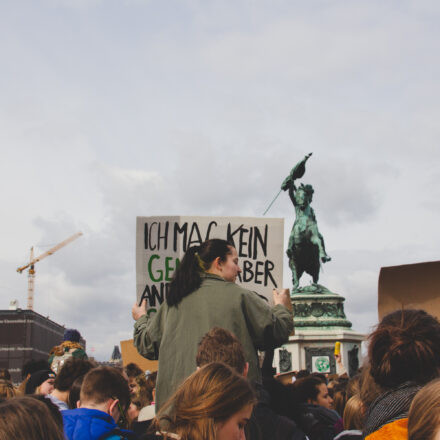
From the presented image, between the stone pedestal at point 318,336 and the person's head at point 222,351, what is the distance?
797 inches

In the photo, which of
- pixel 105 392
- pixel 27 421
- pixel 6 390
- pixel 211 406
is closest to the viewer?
pixel 27 421

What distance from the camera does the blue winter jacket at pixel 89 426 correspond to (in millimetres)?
3848

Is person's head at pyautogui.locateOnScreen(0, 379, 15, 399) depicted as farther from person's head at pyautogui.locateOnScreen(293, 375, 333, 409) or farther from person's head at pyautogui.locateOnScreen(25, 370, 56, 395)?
person's head at pyautogui.locateOnScreen(293, 375, 333, 409)

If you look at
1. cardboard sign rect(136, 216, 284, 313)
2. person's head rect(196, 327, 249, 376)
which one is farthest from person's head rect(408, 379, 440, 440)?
cardboard sign rect(136, 216, 284, 313)

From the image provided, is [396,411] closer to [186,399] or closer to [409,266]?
[186,399]

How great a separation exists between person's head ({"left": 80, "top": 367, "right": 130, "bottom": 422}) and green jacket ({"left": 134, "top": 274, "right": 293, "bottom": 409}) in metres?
0.23

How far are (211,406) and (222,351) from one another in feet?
3.00

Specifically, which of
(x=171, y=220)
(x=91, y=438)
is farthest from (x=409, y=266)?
(x=171, y=220)

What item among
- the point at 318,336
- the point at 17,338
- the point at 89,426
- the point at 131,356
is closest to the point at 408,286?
the point at 89,426

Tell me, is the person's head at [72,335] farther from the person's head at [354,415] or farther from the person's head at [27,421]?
the person's head at [27,421]

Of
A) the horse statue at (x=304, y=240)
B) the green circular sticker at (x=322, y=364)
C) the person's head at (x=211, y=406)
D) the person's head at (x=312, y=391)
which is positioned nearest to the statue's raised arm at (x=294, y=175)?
the horse statue at (x=304, y=240)

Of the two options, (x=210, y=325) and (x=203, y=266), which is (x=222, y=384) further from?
(x=203, y=266)

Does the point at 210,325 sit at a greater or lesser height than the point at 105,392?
greater

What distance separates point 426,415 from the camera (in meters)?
2.27
